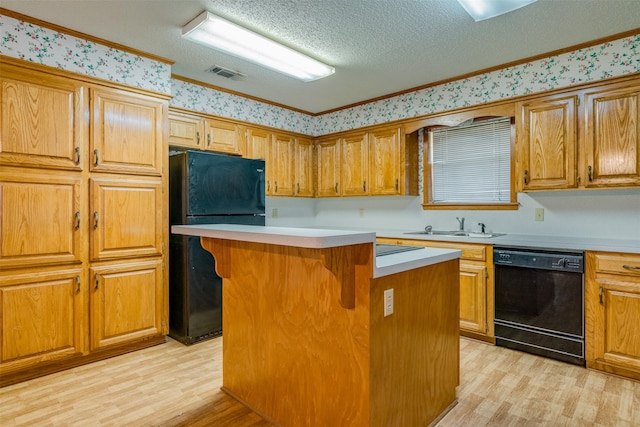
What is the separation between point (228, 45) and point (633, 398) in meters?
3.52

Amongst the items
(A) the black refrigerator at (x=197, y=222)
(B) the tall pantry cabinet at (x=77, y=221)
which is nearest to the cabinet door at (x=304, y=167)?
(A) the black refrigerator at (x=197, y=222)

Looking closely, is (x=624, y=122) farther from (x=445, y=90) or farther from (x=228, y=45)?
(x=228, y=45)

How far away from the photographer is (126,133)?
288 cm

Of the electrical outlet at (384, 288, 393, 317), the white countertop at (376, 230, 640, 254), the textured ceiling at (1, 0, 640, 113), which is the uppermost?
the textured ceiling at (1, 0, 640, 113)

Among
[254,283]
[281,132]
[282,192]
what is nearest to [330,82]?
[281,132]

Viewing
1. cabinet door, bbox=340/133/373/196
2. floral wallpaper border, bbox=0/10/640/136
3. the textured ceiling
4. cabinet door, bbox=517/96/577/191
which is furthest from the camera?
cabinet door, bbox=340/133/373/196

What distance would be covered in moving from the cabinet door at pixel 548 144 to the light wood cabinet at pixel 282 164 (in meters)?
2.56

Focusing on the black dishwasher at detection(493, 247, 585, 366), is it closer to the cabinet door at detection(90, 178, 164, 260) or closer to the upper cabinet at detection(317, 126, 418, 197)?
the upper cabinet at detection(317, 126, 418, 197)

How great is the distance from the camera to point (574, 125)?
2.88m

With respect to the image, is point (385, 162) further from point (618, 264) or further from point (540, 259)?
point (618, 264)

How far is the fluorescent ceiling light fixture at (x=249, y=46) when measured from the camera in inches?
95.4

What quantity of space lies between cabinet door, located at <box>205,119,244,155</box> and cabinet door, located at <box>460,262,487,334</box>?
104 inches

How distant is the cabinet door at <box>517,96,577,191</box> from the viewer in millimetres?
2905

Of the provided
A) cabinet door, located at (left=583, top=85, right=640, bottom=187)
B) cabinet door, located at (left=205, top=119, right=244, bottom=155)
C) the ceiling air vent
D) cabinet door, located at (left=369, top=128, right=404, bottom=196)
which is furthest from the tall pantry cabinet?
cabinet door, located at (left=583, top=85, right=640, bottom=187)
